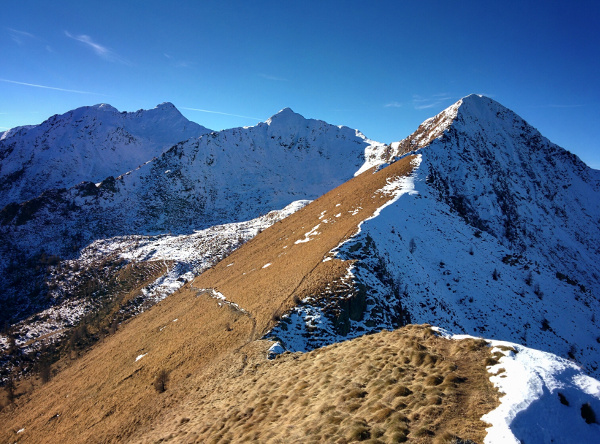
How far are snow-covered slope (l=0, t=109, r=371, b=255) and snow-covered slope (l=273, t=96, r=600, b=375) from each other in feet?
247

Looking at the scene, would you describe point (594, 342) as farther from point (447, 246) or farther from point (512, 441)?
point (512, 441)

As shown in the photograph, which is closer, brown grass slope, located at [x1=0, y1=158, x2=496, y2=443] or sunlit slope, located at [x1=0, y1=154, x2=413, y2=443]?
brown grass slope, located at [x1=0, y1=158, x2=496, y2=443]

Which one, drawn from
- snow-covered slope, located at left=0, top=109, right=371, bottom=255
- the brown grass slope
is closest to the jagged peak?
snow-covered slope, located at left=0, top=109, right=371, bottom=255

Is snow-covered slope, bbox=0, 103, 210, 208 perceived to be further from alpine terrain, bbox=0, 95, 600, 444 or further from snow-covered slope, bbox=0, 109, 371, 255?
alpine terrain, bbox=0, 95, 600, 444

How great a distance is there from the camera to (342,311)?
21.8 metres

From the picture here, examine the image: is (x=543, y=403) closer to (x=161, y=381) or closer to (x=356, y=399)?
(x=356, y=399)

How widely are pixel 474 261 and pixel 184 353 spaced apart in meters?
32.5

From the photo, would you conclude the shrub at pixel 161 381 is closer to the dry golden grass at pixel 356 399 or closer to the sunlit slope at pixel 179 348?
the sunlit slope at pixel 179 348

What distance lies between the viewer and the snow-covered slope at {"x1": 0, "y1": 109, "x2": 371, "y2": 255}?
99188 mm

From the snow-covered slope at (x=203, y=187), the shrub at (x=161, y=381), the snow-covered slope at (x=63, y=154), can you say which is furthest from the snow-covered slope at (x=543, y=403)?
the snow-covered slope at (x=63, y=154)

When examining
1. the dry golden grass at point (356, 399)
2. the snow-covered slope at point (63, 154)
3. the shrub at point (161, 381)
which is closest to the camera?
the dry golden grass at point (356, 399)

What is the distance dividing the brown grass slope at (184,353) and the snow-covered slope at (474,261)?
3.17 m

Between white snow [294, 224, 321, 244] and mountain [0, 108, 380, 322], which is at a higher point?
mountain [0, 108, 380, 322]

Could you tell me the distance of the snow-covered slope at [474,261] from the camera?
89.5 feet
